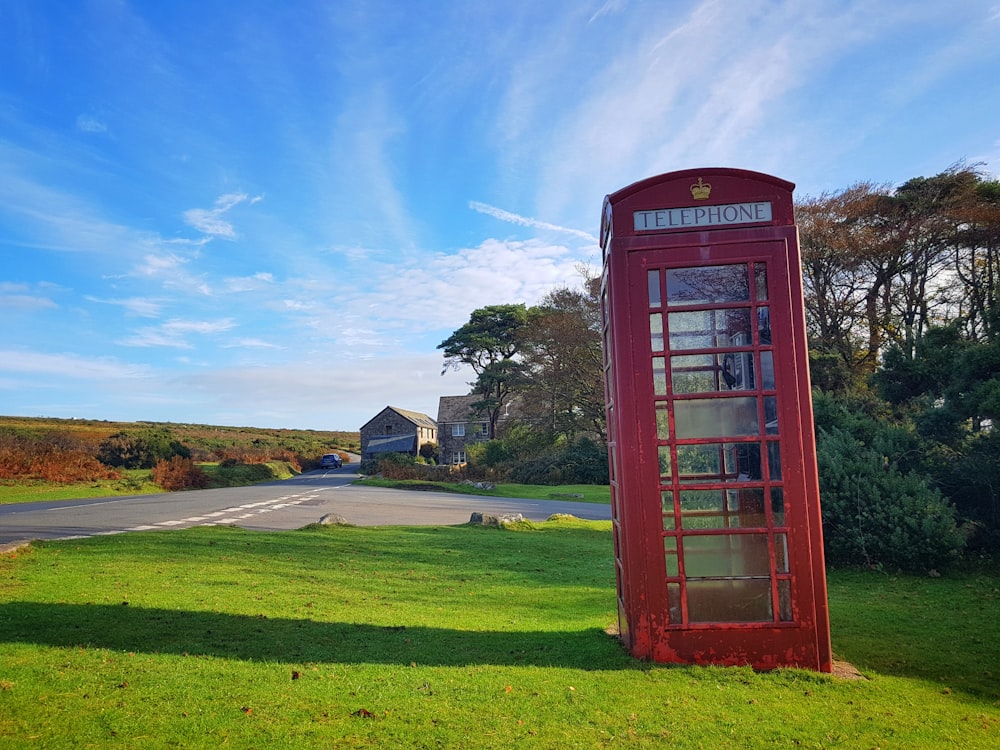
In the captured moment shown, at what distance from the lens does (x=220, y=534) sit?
14.4 metres

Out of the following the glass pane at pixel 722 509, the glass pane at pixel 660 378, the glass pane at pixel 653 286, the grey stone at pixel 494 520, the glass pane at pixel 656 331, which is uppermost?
the glass pane at pixel 653 286

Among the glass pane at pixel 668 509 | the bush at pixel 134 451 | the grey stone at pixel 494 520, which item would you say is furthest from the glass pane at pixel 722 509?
the bush at pixel 134 451

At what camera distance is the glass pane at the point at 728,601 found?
562cm

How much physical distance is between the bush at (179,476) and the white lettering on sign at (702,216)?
114 ft

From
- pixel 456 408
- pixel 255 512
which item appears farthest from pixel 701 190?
pixel 456 408

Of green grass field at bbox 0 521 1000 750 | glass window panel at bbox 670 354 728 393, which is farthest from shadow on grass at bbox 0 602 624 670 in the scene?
glass window panel at bbox 670 354 728 393

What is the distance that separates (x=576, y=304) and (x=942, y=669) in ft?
137

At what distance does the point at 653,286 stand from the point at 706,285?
17.8 inches

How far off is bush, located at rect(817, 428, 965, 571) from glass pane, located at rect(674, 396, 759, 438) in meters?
6.42

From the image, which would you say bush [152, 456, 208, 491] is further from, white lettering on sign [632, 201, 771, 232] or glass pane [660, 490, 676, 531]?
white lettering on sign [632, 201, 771, 232]

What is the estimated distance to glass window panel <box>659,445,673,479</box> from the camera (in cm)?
574

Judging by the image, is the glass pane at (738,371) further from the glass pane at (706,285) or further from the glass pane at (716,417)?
the glass pane at (706,285)

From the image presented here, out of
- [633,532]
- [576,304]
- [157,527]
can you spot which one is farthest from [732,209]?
[576,304]

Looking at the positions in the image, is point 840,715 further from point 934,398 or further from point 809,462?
Result: point 934,398
